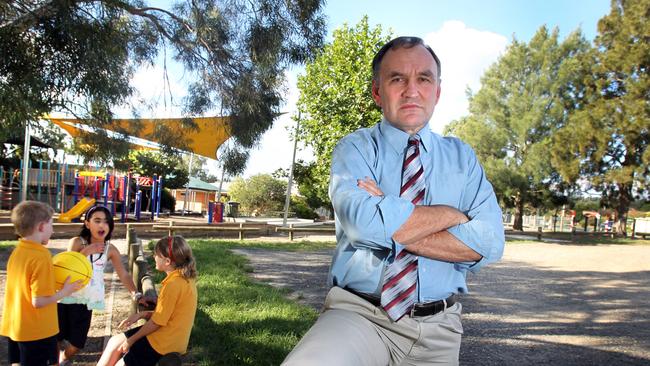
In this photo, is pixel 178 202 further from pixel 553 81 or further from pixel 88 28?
pixel 88 28

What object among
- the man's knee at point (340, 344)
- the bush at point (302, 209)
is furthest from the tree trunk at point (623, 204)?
the man's knee at point (340, 344)

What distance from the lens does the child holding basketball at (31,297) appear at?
3.16 metres

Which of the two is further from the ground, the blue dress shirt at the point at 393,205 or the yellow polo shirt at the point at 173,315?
the blue dress shirt at the point at 393,205

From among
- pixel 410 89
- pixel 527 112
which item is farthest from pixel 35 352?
pixel 527 112

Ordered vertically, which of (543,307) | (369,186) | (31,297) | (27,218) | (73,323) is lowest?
(543,307)

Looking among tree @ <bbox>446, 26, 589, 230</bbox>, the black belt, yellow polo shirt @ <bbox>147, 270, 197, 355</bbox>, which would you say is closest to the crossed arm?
the black belt

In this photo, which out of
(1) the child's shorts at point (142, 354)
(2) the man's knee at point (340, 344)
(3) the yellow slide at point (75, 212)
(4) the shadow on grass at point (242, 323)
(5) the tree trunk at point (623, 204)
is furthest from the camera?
(5) the tree trunk at point (623, 204)

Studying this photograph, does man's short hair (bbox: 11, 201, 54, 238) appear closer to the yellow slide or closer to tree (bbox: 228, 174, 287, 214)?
the yellow slide

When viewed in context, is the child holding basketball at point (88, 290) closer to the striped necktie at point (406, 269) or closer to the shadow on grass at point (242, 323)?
the shadow on grass at point (242, 323)

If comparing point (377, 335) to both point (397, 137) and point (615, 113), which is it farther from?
point (615, 113)

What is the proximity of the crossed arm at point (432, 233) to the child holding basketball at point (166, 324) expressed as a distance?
2.04 meters

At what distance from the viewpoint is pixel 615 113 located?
29.8 m

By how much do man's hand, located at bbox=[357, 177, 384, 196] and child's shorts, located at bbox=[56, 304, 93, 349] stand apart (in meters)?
3.21

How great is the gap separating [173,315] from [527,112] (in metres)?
32.4
